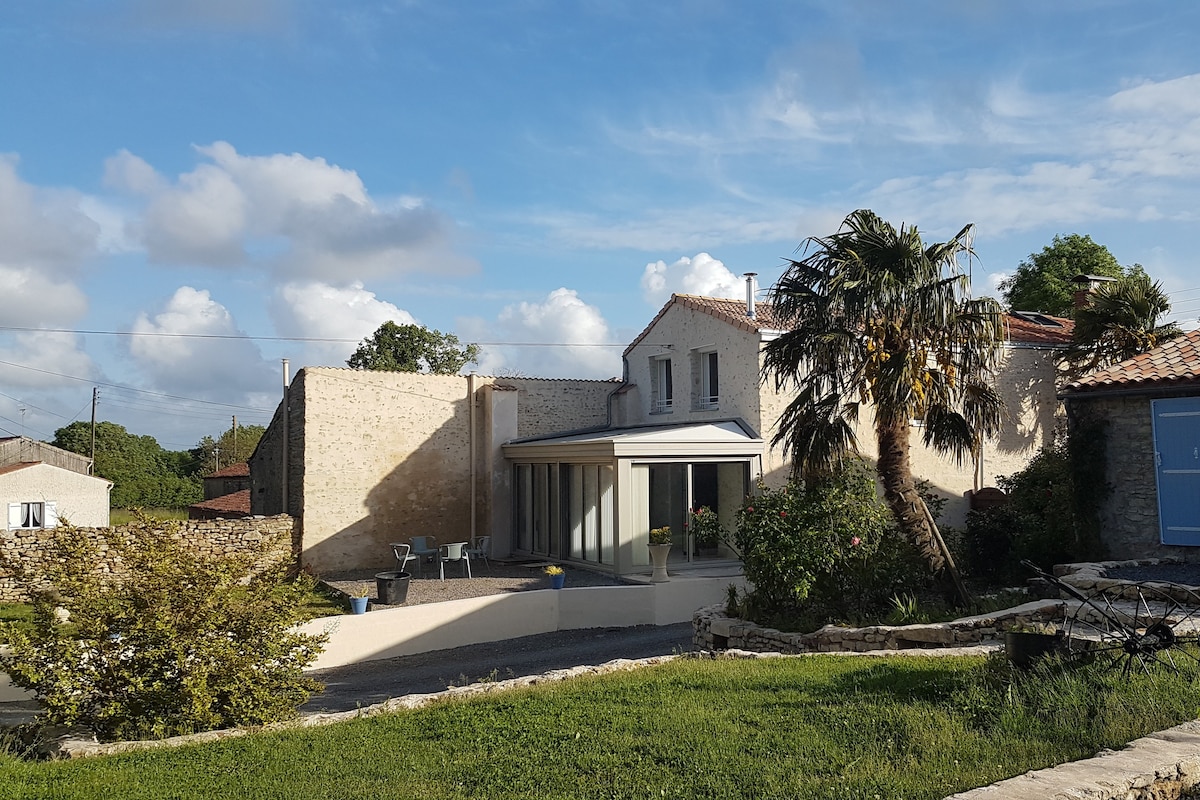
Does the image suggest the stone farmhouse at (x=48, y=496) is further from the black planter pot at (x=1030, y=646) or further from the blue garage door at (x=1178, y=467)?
the blue garage door at (x=1178, y=467)

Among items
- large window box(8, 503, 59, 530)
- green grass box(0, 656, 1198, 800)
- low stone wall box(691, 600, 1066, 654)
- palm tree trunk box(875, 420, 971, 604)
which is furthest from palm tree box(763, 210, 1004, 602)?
large window box(8, 503, 59, 530)

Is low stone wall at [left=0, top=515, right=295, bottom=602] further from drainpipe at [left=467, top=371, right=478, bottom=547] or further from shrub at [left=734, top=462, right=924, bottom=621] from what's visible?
shrub at [left=734, top=462, right=924, bottom=621]

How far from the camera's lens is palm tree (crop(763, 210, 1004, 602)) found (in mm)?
12250

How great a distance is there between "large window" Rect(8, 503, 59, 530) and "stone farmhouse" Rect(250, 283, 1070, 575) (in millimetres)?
8376

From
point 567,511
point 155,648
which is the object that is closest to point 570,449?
point 567,511

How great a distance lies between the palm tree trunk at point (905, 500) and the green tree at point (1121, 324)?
11.9m

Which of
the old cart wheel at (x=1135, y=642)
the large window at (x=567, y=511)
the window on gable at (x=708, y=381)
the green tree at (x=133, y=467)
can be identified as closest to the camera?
the old cart wheel at (x=1135, y=642)

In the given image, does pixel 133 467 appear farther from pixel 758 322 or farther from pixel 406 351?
pixel 758 322

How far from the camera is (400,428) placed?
73.9 ft

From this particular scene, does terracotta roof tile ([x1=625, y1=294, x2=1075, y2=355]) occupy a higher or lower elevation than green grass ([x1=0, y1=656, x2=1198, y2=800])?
higher

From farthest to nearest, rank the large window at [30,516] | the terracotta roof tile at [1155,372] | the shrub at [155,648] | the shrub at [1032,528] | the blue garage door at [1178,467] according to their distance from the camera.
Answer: the large window at [30,516] < the shrub at [1032,528] < the terracotta roof tile at [1155,372] < the blue garage door at [1178,467] < the shrub at [155,648]

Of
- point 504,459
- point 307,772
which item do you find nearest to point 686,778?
point 307,772

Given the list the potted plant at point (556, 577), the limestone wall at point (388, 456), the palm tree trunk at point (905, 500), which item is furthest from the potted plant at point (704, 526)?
the limestone wall at point (388, 456)

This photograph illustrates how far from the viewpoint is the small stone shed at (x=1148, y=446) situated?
1327 cm
